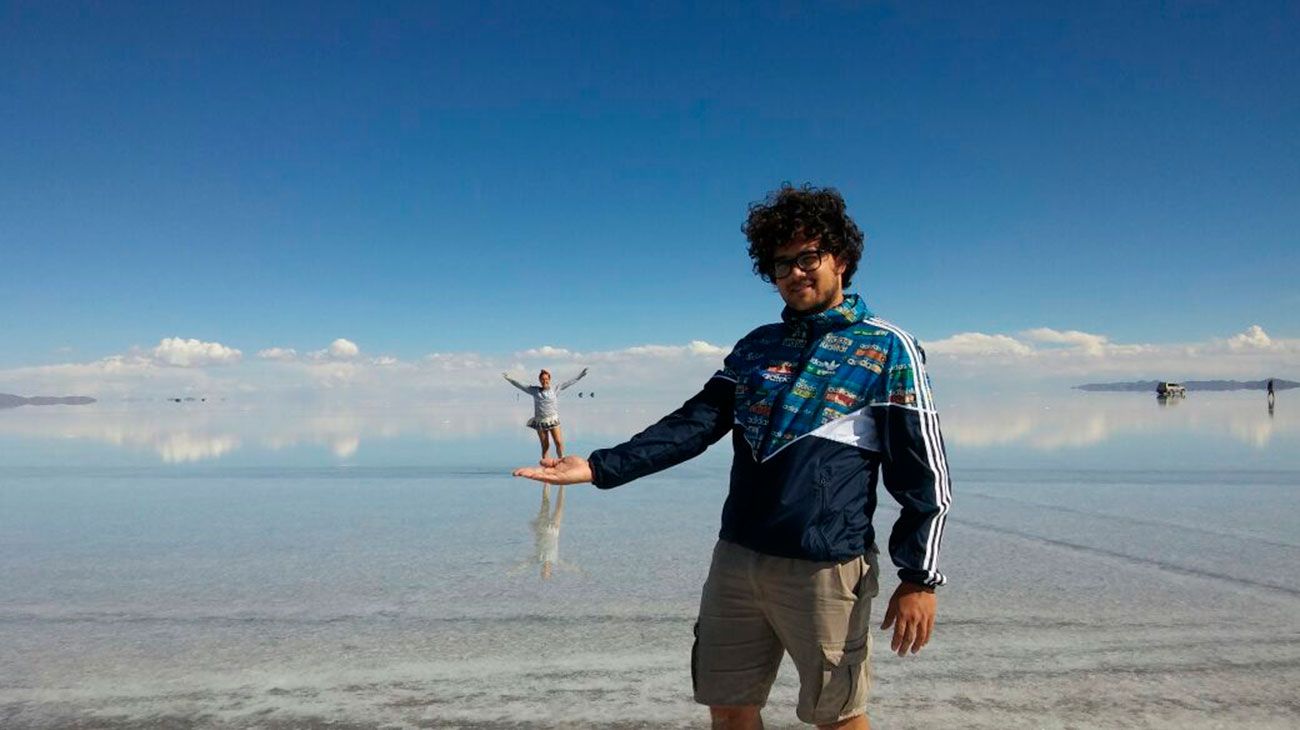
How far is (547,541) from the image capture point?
279 inches

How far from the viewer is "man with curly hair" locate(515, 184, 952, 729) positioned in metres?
2.29

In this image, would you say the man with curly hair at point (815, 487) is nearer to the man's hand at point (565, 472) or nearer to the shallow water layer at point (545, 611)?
the man's hand at point (565, 472)

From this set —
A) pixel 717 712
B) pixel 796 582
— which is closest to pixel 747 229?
pixel 796 582

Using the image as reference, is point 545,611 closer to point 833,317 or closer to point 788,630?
point 788,630

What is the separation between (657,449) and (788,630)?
681mm

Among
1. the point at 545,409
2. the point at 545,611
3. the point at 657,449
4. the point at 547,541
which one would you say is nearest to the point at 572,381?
the point at 545,409

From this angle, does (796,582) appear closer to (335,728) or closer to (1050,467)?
(335,728)

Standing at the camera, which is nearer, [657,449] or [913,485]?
[913,485]

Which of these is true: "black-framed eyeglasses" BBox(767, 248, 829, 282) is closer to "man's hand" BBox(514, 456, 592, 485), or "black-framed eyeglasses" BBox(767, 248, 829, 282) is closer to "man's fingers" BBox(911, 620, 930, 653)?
"man's hand" BBox(514, 456, 592, 485)

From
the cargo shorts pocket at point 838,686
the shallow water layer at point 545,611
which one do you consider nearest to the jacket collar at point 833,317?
the cargo shorts pocket at point 838,686

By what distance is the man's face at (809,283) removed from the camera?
2.56 m

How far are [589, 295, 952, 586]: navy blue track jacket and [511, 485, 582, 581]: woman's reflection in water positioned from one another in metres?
3.61

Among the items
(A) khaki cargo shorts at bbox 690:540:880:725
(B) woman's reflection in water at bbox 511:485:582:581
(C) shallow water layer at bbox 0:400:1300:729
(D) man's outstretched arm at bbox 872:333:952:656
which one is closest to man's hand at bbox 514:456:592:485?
(A) khaki cargo shorts at bbox 690:540:880:725

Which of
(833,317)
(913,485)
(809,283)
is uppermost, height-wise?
(809,283)
